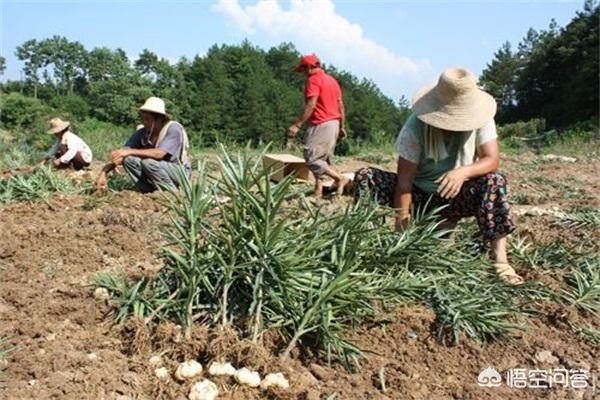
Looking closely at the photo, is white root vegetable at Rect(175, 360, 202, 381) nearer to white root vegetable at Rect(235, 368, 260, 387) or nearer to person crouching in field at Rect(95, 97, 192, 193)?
white root vegetable at Rect(235, 368, 260, 387)

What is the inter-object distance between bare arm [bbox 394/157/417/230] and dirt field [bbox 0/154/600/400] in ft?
2.10

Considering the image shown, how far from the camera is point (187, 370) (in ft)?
6.19

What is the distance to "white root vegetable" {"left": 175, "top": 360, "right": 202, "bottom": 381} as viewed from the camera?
6.18 feet

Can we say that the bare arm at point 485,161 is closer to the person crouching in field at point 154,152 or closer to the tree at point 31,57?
the person crouching in field at point 154,152

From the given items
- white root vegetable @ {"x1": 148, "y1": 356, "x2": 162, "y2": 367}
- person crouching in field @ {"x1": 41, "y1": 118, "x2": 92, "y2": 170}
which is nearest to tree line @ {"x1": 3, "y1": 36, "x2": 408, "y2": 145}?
person crouching in field @ {"x1": 41, "y1": 118, "x2": 92, "y2": 170}

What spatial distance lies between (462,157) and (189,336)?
5.28 ft

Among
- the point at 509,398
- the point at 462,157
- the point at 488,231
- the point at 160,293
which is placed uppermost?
the point at 462,157

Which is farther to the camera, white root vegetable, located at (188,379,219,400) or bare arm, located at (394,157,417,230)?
bare arm, located at (394,157,417,230)

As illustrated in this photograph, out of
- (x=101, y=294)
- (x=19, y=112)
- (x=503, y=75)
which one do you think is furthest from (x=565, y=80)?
(x=101, y=294)

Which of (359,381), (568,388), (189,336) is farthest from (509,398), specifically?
(189,336)

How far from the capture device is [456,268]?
2553mm

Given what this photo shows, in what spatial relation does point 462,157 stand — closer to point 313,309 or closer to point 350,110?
point 313,309

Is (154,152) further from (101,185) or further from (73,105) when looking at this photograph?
(73,105)

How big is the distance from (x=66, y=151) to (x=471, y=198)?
5.02 metres
